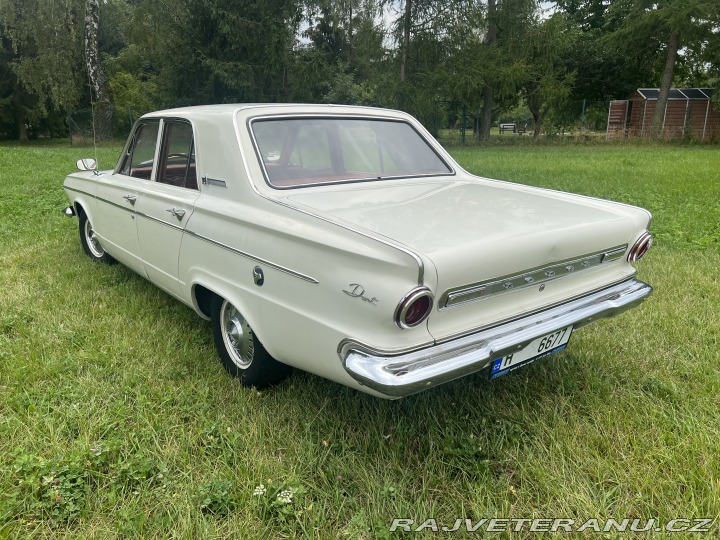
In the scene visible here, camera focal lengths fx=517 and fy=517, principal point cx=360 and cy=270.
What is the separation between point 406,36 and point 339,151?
22.2m

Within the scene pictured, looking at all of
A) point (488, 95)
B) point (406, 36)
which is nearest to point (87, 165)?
point (406, 36)

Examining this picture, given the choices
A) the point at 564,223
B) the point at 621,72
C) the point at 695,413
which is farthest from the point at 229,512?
the point at 621,72

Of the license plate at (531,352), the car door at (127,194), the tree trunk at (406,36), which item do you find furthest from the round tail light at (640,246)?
the tree trunk at (406,36)

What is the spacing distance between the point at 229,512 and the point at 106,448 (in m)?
0.73

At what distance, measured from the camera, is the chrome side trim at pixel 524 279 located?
208 cm

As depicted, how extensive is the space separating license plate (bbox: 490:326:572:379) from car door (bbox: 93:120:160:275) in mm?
2697

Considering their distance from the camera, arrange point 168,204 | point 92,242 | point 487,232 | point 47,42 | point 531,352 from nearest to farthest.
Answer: point 487,232 → point 531,352 → point 168,204 → point 92,242 → point 47,42

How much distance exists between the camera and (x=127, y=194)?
3811 millimetres

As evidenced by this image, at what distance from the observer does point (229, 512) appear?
208 centimetres

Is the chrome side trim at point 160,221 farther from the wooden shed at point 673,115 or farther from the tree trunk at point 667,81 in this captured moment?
the tree trunk at point 667,81

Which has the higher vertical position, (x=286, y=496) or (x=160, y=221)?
(x=160, y=221)

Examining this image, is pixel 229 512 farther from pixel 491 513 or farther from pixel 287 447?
pixel 491 513

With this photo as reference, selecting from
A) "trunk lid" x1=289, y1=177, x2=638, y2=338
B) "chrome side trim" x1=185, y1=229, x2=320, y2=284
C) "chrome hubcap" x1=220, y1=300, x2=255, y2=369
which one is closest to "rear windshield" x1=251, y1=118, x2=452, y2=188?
"trunk lid" x1=289, y1=177, x2=638, y2=338
